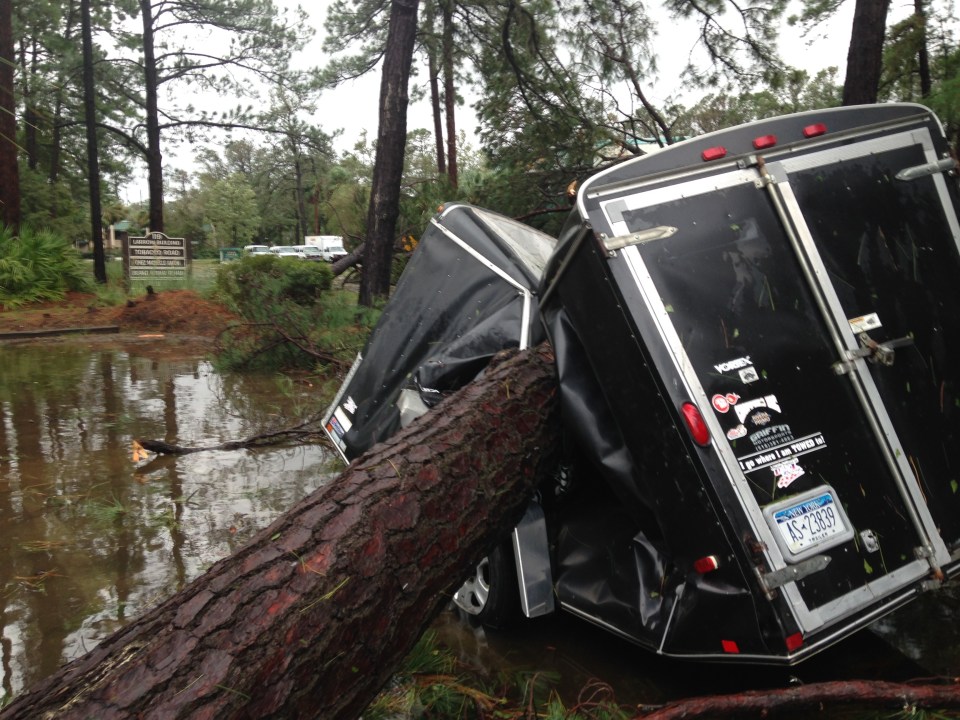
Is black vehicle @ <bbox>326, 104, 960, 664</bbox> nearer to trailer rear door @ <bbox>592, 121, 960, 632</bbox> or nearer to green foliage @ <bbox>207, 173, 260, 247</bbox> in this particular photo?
trailer rear door @ <bbox>592, 121, 960, 632</bbox>

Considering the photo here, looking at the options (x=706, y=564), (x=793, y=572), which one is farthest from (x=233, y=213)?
(x=793, y=572)

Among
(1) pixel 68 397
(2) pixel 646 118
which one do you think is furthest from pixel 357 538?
(2) pixel 646 118

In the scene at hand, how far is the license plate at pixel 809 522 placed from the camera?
264 centimetres

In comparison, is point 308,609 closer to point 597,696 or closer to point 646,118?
point 597,696

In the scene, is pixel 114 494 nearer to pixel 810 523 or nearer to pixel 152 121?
pixel 810 523

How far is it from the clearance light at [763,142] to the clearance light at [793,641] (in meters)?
1.76

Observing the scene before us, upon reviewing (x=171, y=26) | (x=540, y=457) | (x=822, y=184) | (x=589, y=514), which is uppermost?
(x=171, y=26)

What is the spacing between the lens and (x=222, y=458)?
612 centimetres

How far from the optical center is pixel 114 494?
206 inches

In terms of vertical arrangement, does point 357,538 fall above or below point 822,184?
below

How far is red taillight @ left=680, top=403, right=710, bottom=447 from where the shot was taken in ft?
8.82

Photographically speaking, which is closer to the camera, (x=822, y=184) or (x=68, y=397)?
(x=822, y=184)

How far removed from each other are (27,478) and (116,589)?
2.09m

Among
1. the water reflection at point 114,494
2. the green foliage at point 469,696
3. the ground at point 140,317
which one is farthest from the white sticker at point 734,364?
the ground at point 140,317
